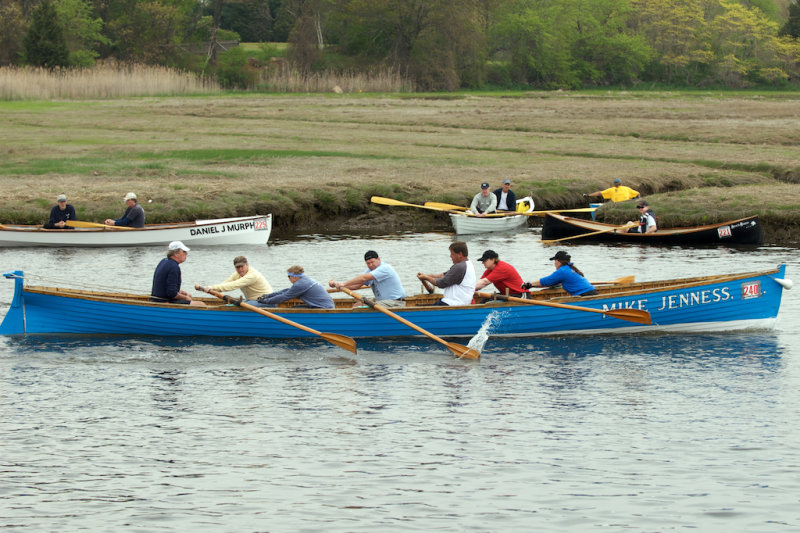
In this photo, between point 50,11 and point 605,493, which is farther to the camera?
point 50,11

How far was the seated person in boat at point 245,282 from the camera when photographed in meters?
19.4

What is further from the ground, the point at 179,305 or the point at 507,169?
the point at 507,169

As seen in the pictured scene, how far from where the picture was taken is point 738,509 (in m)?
11.6

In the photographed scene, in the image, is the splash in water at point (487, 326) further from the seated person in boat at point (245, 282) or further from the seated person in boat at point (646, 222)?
the seated person in boat at point (646, 222)

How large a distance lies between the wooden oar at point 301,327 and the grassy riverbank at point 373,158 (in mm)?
15177

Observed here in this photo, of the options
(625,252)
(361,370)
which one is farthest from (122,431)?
(625,252)

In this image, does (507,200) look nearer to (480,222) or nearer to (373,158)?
(480,222)

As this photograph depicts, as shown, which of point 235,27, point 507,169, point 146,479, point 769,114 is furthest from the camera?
point 235,27

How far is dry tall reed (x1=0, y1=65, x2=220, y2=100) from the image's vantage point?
239ft

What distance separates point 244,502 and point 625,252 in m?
20.2

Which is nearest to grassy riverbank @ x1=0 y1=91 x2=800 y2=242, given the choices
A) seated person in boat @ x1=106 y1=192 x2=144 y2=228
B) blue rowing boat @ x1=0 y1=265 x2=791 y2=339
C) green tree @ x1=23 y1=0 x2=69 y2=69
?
seated person in boat @ x1=106 y1=192 x2=144 y2=228

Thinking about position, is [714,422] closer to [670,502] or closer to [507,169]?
[670,502]

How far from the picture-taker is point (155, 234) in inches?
1201

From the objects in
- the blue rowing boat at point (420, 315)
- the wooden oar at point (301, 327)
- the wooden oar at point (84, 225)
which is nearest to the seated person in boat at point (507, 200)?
the wooden oar at point (84, 225)
